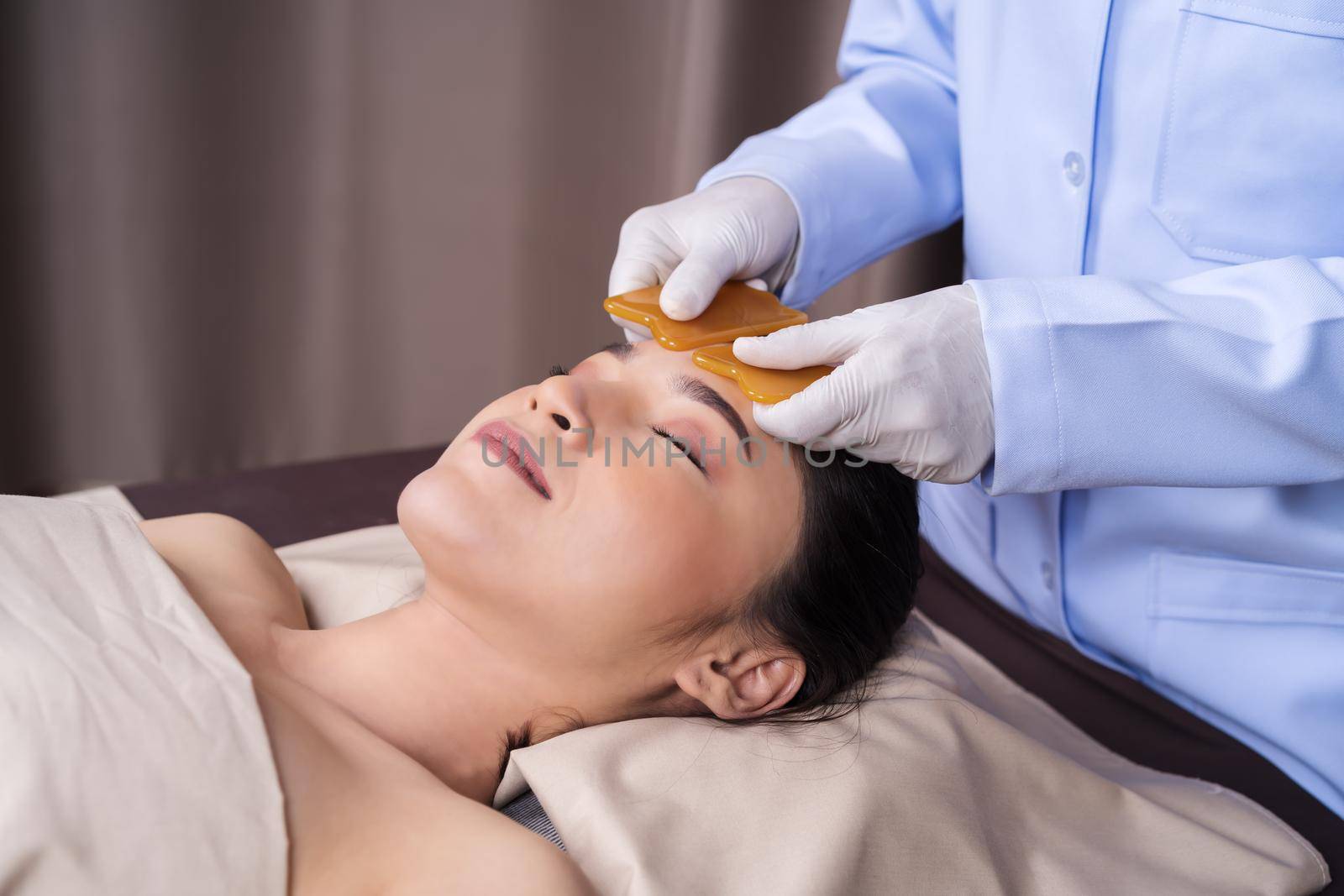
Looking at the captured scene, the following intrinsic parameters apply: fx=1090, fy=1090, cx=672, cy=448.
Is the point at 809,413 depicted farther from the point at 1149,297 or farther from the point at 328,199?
the point at 328,199

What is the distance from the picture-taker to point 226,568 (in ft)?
4.43

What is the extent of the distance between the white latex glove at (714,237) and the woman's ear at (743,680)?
465 mm

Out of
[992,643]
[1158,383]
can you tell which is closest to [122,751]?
[1158,383]

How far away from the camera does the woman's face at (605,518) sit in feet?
3.80

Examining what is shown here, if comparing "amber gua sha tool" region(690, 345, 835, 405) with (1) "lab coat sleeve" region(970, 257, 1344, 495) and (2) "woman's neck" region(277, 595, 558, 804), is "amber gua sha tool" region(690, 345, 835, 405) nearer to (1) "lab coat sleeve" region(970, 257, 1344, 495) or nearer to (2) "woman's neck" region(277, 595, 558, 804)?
(1) "lab coat sleeve" region(970, 257, 1344, 495)

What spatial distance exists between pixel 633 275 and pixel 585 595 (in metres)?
0.52

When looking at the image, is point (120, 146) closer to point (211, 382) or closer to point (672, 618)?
point (211, 382)

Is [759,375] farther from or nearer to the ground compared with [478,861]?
farther from the ground

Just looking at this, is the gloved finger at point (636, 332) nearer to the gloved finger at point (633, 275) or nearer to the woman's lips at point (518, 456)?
the gloved finger at point (633, 275)

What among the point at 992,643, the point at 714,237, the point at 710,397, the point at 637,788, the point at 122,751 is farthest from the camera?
the point at 992,643

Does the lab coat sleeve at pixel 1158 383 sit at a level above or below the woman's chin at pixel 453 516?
above

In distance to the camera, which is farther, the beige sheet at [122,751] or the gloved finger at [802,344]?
the gloved finger at [802,344]

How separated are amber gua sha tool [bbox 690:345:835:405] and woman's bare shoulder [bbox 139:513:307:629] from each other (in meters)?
0.61

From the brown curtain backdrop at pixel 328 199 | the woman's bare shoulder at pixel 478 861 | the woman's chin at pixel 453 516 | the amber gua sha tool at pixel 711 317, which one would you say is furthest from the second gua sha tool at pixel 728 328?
the brown curtain backdrop at pixel 328 199
